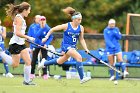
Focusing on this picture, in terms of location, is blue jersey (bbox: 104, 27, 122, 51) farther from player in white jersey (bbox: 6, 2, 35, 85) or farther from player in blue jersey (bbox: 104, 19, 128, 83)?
player in white jersey (bbox: 6, 2, 35, 85)

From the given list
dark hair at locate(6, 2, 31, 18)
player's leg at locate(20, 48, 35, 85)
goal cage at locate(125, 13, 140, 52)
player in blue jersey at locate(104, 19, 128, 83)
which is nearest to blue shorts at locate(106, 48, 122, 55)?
player in blue jersey at locate(104, 19, 128, 83)

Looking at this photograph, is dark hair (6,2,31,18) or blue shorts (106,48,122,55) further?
blue shorts (106,48,122,55)

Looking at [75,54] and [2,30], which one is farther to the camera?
[2,30]

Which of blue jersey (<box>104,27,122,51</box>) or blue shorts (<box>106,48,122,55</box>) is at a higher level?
blue jersey (<box>104,27,122,51</box>)

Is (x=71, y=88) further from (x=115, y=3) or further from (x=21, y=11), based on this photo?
(x=115, y=3)

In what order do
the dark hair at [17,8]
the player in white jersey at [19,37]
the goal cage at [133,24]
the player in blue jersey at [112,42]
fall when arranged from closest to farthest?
the player in white jersey at [19,37] → the dark hair at [17,8] → the player in blue jersey at [112,42] → the goal cage at [133,24]

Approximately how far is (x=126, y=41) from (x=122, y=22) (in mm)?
18639

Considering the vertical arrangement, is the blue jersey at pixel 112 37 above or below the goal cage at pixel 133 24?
below

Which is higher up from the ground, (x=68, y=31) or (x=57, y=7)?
(x=57, y=7)

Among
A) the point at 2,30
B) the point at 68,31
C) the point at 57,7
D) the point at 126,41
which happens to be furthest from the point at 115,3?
the point at 68,31

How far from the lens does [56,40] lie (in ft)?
85.1

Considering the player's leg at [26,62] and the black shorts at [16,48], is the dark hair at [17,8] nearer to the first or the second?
the black shorts at [16,48]

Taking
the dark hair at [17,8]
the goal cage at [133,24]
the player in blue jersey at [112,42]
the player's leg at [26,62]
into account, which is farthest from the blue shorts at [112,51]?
the dark hair at [17,8]

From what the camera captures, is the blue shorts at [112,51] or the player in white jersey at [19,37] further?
the blue shorts at [112,51]
